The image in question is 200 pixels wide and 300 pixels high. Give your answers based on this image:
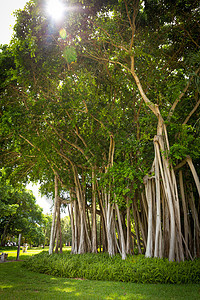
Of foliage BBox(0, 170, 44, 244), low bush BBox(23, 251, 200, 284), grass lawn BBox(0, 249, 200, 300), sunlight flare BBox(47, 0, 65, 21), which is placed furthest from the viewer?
foliage BBox(0, 170, 44, 244)

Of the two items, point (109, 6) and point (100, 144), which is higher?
point (109, 6)

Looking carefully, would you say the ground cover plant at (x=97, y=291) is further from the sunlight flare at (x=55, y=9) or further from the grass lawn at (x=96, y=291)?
the sunlight flare at (x=55, y=9)

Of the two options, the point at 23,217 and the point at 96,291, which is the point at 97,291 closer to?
the point at 96,291

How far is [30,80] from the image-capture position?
711cm

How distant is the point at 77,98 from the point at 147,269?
494cm

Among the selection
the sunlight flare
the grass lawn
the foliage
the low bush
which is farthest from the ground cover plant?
the foliage

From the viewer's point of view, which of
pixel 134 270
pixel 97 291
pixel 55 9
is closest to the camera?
pixel 97 291

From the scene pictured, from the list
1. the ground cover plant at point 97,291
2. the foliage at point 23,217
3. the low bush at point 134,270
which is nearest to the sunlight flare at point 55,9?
the ground cover plant at point 97,291

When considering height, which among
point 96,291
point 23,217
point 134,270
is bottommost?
point 96,291

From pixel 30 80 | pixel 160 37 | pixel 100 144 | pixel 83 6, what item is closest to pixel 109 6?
pixel 83 6

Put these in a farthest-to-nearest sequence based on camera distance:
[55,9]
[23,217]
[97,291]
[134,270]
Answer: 1. [23,217]
2. [55,9]
3. [134,270]
4. [97,291]

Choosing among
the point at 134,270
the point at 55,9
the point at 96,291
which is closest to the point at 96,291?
the point at 96,291

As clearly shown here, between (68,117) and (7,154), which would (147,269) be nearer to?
(68,117)

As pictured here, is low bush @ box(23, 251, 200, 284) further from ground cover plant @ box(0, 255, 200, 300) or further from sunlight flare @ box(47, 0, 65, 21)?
sunlight flare @ box(47, 0, 65, 21)
